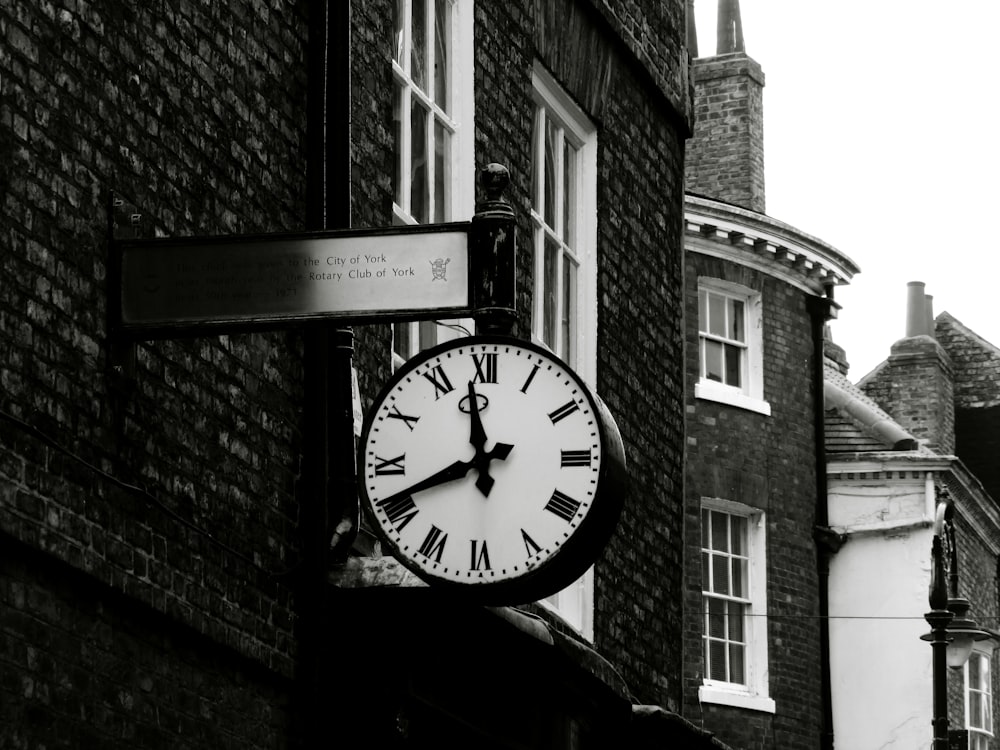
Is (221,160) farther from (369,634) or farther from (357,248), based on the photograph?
(369,634)

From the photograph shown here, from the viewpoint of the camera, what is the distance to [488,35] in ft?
35.0

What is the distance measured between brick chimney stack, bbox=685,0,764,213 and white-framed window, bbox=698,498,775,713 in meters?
5.02

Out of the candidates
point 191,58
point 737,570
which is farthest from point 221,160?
point 737,570

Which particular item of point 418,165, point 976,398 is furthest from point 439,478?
point 976,398

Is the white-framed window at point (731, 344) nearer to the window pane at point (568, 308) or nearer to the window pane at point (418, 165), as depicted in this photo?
the window pane at point (568, 308)

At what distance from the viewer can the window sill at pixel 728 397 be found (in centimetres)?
2280

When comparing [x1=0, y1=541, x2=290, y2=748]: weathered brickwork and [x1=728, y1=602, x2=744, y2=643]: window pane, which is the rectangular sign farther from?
[x1=728, y1=602, x2=744, y2=643]: window pane

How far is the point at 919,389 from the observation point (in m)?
31.2

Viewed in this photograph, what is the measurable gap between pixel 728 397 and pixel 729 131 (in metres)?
4.72

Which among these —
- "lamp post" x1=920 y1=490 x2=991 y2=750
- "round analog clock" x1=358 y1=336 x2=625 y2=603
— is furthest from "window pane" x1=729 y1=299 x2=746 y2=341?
"round analog clock" x1=358 y1=336 x2=625 y2=603

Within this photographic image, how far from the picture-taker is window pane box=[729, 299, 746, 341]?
2364 centimetres

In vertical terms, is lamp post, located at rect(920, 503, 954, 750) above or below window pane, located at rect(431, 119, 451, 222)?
below

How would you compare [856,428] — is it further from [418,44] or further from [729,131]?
[418,44]

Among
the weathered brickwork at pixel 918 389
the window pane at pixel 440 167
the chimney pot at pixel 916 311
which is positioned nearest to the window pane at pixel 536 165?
the window pane at pixel 440 167
